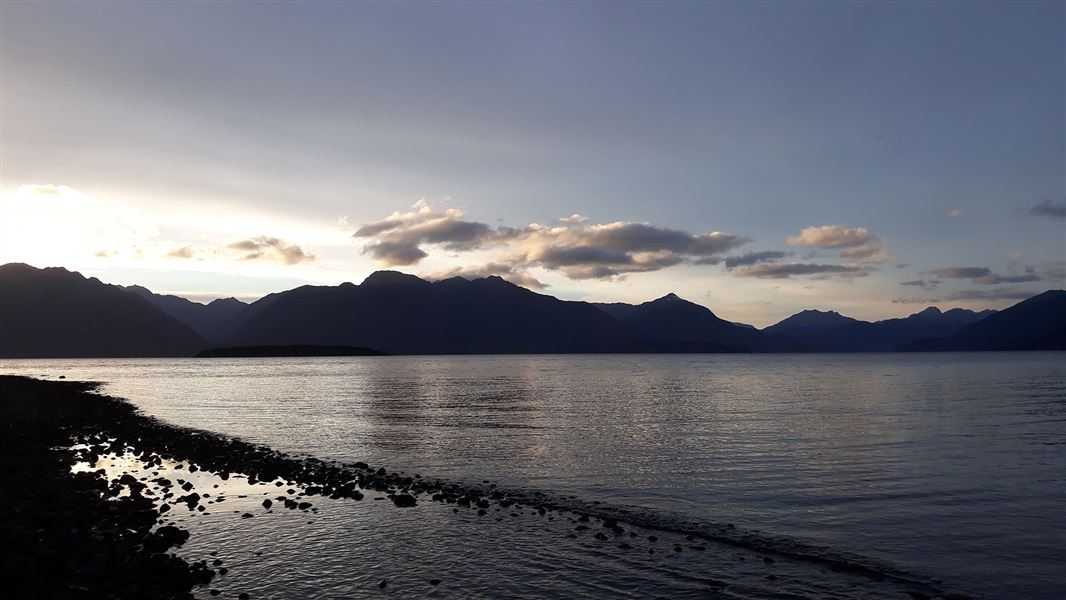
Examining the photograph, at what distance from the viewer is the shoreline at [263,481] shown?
734 inches

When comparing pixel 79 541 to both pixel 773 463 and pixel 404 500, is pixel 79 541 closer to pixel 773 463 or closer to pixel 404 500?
pixel 404 500

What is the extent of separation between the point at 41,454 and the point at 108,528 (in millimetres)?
21296

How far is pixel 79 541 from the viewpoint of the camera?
19.1 m

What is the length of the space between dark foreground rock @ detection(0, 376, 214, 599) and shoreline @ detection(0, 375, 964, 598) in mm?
90

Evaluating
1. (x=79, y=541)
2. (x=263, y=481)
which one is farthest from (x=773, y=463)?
(x=79, y=541)

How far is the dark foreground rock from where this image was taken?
15.6m

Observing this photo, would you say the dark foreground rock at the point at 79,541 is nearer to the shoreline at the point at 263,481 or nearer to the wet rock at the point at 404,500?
the shoreline at the point at 263,481

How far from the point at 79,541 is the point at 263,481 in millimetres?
11242

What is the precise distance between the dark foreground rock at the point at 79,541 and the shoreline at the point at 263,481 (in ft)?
0.30

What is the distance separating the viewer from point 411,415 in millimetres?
67500

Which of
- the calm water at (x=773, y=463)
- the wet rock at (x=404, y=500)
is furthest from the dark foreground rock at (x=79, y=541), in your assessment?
the wet rock at (x=404, y=500)

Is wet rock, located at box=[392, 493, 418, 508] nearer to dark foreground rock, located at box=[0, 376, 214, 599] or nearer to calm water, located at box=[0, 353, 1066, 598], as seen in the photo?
calm water, located at box=[0, 353, 1066, 598]

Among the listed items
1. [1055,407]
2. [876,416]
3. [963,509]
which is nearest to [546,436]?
[963,509]

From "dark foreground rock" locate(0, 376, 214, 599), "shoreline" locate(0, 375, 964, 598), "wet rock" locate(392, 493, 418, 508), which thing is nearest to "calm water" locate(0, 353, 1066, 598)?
"wet rock" locate(392, 493, 418, 508)
